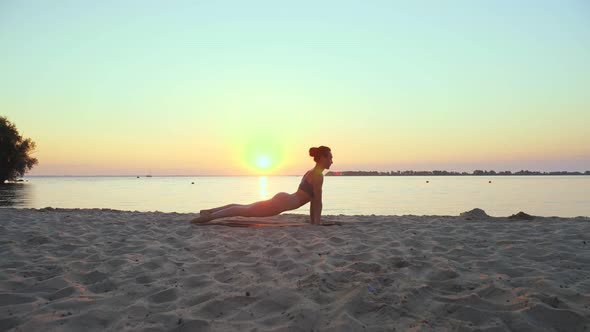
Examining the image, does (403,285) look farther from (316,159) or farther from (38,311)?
(316,159)

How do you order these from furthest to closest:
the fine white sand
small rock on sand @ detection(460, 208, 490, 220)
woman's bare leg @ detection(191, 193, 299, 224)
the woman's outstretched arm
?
small rock on sand @ detection(460, 208, 490, 220) < the woman's outstretched arm < woman's bare leg @ detection(191, 193, 299, 224) < the fine white sand

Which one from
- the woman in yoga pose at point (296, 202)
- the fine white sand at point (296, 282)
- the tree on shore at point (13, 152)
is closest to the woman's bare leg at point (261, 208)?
the woman in yoga pose at point (296, 202)

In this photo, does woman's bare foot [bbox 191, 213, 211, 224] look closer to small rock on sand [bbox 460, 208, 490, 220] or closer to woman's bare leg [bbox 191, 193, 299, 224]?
woman's bare leg [bbox 191, 193, 299, 224]

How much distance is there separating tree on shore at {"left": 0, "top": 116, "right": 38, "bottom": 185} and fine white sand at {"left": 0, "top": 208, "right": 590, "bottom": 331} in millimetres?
49202

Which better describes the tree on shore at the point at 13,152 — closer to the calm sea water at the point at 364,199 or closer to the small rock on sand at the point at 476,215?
the calm sea water at the point at 364,199

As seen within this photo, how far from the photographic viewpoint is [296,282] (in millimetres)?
4281

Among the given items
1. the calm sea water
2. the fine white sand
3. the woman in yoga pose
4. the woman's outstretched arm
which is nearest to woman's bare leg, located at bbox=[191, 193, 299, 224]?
the woman in yoga pose

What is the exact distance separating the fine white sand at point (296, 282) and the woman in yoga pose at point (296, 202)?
136cm

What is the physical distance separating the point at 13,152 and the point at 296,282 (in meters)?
54.9

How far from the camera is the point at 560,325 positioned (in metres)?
3.20

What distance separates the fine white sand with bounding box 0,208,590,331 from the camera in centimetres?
332

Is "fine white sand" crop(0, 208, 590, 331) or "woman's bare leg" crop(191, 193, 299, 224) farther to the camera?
"woman's bare leg" crop(191, 193, 299, 224)

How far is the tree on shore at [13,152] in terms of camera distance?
153 ft

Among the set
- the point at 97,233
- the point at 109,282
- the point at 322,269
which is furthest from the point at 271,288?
the point at 97,233
